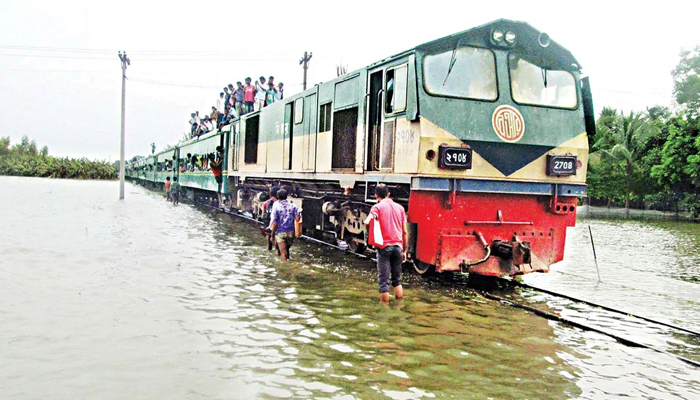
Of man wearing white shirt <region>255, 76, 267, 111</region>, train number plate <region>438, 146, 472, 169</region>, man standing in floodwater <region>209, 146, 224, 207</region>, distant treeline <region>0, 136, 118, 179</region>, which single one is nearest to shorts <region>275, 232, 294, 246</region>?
train number plate <region>438, 146, 472, 169</region>

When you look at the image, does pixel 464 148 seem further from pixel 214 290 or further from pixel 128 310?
pixel 128 310

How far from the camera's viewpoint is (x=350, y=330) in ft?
22.2

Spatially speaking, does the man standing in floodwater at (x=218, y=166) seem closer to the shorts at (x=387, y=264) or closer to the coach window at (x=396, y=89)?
the coach window at (x=396, y=89)

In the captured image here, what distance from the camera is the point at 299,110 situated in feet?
48.6

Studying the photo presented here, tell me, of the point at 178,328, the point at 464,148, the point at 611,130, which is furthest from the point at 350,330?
the point at 611,130

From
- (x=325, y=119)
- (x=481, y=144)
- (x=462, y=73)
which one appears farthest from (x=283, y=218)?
(x=462, y=73)

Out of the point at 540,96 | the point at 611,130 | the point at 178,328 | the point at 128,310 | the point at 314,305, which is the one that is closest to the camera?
the point at 178,328

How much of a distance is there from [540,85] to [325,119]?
4768mm

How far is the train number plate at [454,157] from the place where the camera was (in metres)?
8.91

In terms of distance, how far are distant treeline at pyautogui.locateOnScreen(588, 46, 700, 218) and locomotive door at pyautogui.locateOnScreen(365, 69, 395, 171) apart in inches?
1189

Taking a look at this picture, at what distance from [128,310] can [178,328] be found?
3.68 ft

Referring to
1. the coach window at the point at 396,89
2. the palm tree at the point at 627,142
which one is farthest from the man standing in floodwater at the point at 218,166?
the palm tree at the point at 627,142

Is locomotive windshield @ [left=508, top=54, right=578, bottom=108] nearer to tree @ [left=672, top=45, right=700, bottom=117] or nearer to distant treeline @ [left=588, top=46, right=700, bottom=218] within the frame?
distant treeline @ [left=588, top=46, right=700, bottom=218]

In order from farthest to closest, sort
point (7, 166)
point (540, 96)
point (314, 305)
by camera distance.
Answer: point (7, 166) → point (540, 96) → point (314, 305)
